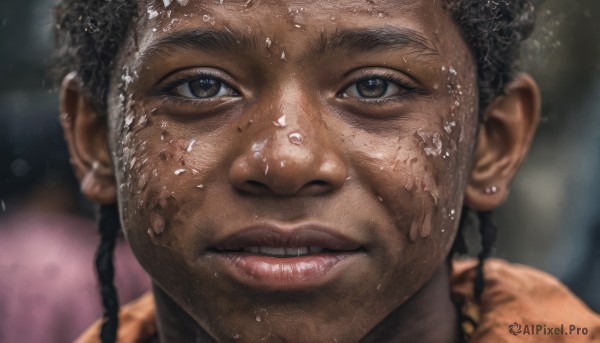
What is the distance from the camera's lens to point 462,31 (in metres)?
2.28

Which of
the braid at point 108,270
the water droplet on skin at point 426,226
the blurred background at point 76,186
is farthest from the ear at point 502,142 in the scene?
the blurred background at point 76,186

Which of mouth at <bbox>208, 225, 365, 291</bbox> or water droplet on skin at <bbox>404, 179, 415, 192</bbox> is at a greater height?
water droplet on skin at <bbox>404, 179, 415, 192</bbox>

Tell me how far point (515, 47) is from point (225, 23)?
95cm

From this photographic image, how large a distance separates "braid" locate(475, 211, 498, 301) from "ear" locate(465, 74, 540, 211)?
0.20 metres

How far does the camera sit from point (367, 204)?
2.04m

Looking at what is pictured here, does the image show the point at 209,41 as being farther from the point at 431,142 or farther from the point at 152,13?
the point at 431,142

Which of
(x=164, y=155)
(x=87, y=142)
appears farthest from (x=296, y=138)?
(x=87, y=142)

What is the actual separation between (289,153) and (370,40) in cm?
34

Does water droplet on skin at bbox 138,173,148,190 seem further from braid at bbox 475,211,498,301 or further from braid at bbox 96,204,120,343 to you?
braid at bbox 475,211,498,301

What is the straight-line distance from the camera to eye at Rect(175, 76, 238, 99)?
7.00ft

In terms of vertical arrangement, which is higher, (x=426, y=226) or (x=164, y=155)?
(x=164, y=155)

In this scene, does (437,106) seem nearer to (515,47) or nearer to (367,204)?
(367,204)

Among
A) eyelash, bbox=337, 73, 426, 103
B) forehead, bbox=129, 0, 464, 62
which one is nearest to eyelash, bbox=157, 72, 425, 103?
eyelash, bbox=337, 73, 426, 103

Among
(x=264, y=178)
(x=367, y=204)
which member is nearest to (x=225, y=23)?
(x=264, y=178)
